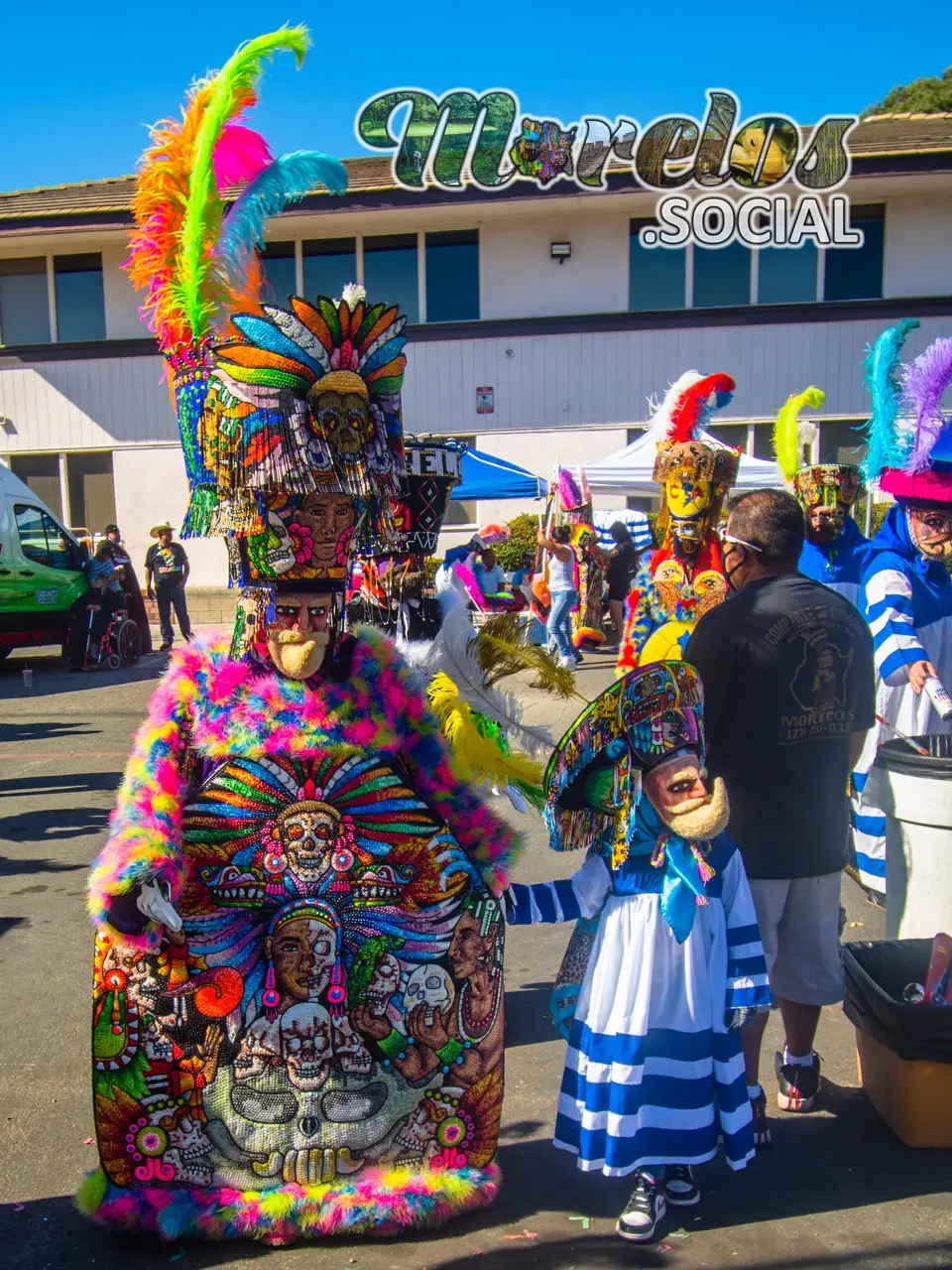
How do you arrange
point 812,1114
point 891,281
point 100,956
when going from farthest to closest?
point 891,281, point 812,1114, point 100,956

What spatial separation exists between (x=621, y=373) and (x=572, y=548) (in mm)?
4951

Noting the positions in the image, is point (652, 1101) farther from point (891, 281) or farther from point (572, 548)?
point (891, 281)

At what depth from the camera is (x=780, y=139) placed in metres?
17.0

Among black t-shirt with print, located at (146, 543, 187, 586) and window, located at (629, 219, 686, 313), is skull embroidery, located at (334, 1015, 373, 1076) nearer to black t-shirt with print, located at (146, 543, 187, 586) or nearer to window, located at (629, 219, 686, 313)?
black t-shirt with print, located at (146, 543, 187, 586)

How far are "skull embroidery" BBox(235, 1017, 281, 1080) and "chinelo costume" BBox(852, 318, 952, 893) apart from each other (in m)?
2.80

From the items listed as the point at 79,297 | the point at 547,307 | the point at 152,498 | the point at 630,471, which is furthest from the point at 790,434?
the point at 79,297

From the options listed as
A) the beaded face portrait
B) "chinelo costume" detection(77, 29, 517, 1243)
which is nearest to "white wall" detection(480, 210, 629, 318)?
"chinelo costume" detection(77, 29, 517, 1243)

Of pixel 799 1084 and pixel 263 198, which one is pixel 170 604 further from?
pixel 799 1084

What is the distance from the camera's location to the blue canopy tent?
1312 cm

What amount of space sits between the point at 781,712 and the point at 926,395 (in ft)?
7.22

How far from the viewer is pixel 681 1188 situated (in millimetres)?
2910

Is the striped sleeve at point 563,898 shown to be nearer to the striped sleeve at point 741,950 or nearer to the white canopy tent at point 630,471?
the striped sleeve at point 741,950

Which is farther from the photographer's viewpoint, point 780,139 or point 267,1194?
point 780,139

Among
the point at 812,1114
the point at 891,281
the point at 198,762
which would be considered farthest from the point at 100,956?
the point at 891,281
